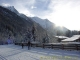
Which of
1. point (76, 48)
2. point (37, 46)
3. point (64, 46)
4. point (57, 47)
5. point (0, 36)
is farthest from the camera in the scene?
point (0, 36)

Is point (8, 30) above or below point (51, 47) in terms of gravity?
above

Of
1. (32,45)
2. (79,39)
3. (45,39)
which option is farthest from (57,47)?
(79,39)

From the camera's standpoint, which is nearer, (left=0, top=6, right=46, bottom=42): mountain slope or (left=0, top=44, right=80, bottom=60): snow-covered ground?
(left=0, top=44, right=80, bottom=60): snow-covered ground

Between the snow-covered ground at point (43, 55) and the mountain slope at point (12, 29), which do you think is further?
the mountain slope at point (12, 29)

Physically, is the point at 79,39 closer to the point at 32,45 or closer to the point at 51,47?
the point at 32,45

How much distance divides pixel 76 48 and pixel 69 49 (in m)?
1.47

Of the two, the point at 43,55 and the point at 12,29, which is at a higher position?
the point at 12,29

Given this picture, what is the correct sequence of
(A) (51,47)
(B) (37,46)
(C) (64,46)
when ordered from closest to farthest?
(C) (64,46), (A) (51,47), (B) (37,46)

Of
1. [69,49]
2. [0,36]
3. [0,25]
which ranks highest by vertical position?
[0,25]

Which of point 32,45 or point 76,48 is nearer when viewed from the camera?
point 76,48

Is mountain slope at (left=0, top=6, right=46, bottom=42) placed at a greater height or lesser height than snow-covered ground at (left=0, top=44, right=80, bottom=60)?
greater

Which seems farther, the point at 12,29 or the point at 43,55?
the point at 12,29

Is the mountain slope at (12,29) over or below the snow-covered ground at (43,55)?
over

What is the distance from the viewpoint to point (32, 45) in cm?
3108
